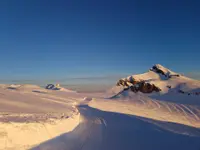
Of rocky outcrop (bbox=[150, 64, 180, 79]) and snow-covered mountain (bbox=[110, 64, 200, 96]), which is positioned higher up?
rocky outcrop (bbox=[150, 64, 180, 79])

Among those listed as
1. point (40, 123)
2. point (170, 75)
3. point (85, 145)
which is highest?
point (170, 75)

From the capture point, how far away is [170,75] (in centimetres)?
6375

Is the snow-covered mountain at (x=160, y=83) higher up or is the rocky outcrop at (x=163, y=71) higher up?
the rocky outcrop at (x=163, y=71)

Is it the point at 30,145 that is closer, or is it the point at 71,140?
the point at 30,145

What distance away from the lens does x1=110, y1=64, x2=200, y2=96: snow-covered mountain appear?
47.2 meters

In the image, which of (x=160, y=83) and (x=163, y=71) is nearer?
(x=160, y=83)

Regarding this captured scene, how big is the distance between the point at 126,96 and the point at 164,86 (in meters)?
12.9

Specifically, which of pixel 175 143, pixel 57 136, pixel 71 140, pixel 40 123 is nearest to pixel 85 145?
pixel 71 140

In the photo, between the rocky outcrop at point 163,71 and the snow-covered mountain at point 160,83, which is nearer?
the snow-covered mountain at point 160,83

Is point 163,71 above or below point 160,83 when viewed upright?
above

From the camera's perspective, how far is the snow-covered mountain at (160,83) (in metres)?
47.2

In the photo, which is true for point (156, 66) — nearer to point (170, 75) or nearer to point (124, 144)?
point (170, 75)

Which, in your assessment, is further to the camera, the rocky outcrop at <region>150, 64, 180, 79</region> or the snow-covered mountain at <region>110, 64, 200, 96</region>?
the rocky outcrop at <region>150, 64, 180, 79</region>

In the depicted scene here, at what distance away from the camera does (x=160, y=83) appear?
172 feet
